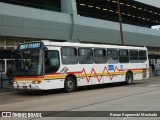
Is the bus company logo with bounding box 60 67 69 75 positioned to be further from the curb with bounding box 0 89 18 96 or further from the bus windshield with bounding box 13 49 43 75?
the curb with bounding box 0 89 18 96

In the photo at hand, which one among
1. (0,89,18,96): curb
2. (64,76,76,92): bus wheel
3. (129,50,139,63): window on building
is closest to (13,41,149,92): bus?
(64,76,76,92): bus wheel

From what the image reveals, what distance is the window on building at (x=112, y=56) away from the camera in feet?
79.4

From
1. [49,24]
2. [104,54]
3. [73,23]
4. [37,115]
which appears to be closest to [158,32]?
[73,23]

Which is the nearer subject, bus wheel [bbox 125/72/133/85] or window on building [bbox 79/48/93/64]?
window on building [bbox 79/48/93/64]

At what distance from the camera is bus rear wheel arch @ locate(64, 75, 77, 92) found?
2061cm

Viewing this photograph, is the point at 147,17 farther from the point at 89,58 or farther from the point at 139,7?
the point at 89,58

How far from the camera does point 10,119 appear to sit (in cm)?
1091

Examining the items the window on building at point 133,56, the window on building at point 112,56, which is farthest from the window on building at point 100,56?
the window on building at point 133,56

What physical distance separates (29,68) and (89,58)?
15.2 ft

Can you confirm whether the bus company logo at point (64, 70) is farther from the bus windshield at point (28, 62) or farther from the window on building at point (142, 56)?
the window on building at point (142, 56)

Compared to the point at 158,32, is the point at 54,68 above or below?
below

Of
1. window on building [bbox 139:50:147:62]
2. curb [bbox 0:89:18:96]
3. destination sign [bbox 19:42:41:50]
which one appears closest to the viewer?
destination sign [bbox 19:42:41:50]

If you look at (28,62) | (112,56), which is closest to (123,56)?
(112,56)

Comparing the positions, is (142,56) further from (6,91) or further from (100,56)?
(6,91)
